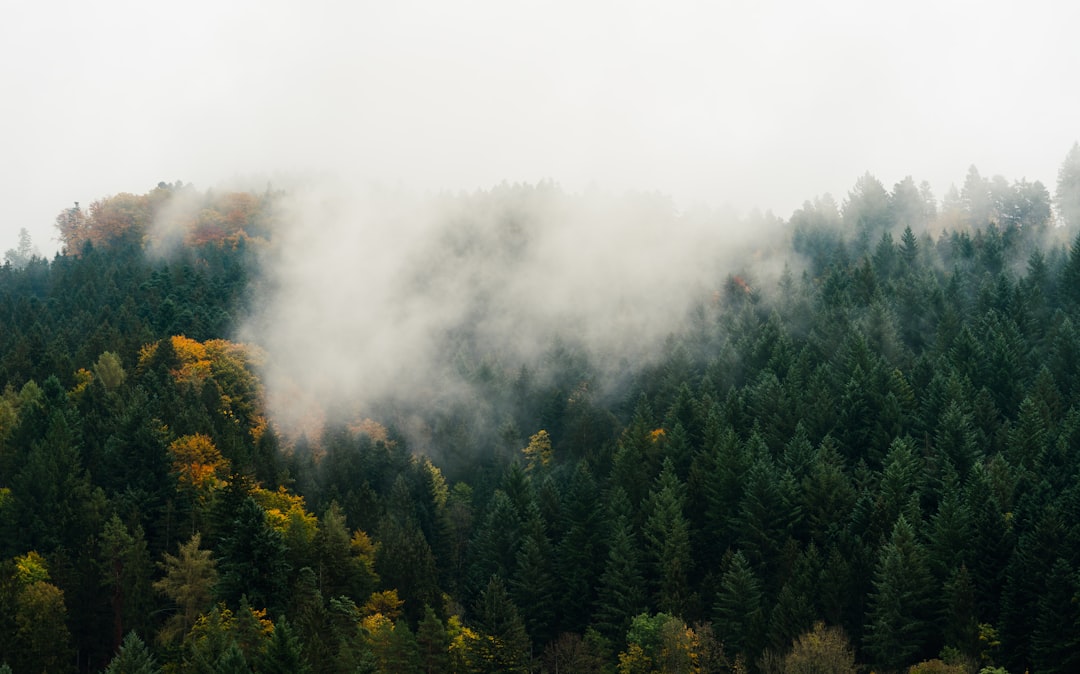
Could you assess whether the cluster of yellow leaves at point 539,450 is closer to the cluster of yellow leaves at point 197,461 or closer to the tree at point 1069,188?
the cluster of yellow leaves at point 197,461

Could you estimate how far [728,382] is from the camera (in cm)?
11381

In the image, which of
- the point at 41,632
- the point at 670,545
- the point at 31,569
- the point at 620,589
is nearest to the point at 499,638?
the point at 620,589

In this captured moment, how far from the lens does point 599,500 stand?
90438 millimetres

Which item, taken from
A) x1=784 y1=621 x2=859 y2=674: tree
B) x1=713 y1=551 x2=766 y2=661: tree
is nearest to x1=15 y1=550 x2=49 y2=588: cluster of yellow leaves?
x1=713 y1=551 x2=766 y2=661: tree

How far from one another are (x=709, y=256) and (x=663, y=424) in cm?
6876

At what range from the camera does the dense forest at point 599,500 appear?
65.8 meters

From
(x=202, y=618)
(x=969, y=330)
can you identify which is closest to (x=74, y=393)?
(x=202, y=618)

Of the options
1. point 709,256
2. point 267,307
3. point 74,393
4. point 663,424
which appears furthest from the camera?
point 709,256

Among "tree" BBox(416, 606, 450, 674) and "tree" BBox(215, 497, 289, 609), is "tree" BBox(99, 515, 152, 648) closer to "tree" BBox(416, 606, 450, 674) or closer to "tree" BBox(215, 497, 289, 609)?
"tree" BBox(215, 497, 289, 609)

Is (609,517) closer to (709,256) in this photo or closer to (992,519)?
(992,519)

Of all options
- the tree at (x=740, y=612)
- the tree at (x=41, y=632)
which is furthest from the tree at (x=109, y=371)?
the tree at (x=740, y=612)

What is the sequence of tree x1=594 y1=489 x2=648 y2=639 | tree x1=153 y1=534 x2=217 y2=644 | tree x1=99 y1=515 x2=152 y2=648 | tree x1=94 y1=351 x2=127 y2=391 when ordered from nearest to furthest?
tree x1=153 y1=534 x2=217 y2=644, tree x1=99 y1=515 x2=152 y2=648, tree x1=594 y1=489 x2=648 y2=639, tree x1=94 y1=351 x2=127 y2=391

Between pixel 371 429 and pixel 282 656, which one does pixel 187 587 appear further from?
pixel 371 429

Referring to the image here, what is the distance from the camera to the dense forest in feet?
216
